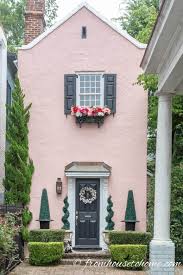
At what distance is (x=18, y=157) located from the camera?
54.2 feet

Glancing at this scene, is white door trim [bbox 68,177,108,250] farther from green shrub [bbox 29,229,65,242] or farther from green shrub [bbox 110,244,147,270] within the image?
green shrub [bbox 110,244,147,270]

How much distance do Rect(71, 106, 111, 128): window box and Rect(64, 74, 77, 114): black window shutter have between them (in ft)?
0.83

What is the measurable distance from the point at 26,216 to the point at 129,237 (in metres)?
3.14

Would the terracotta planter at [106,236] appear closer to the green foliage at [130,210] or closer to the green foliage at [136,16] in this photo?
the green foliage at [130,210]

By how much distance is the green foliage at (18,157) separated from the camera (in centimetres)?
1653

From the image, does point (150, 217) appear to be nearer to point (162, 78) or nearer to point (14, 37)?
point (162, 78)

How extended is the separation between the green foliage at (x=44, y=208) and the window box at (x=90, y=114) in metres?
2.38

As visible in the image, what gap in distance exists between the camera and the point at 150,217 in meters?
16.4

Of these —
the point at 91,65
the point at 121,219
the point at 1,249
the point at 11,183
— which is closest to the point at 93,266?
the point at 121,219

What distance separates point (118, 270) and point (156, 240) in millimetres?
3394

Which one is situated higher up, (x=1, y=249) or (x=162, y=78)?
(x=162, y=78)

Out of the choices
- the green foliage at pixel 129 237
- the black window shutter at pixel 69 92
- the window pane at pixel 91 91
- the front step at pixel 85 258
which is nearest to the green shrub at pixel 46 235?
the front step at pixel 85 258

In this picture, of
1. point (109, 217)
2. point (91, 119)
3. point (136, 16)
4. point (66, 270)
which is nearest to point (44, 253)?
point (66, 270)

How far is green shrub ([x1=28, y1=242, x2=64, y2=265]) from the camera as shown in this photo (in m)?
14.8
